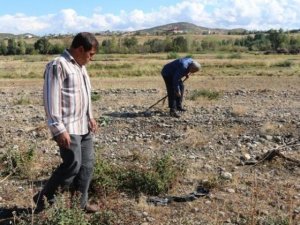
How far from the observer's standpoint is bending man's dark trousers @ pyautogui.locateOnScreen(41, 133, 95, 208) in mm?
4957

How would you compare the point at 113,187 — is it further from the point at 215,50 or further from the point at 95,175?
the point at 215,50

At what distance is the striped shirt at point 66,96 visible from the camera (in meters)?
4.70

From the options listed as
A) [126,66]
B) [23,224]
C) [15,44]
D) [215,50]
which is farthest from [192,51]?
[23,224]

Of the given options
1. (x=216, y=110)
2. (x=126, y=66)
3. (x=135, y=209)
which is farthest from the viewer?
(x=126, y=66)

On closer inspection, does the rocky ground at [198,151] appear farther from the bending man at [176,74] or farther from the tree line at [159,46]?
the tree line at [159,46]

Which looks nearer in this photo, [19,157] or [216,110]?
[19,157]

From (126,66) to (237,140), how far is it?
31.6 metres

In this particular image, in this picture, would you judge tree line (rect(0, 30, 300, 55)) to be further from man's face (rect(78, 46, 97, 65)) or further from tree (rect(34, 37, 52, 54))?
man's face (rect(78, 46, 97, 65))

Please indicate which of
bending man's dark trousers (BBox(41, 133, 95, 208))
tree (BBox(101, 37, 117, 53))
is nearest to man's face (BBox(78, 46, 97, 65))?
bending man's dark trousers (BBox(41, 133, 95, 208))

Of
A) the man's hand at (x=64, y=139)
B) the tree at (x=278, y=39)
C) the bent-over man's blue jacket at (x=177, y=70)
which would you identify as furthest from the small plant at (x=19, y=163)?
the tree at (x=278, y=39)

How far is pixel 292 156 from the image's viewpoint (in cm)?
812

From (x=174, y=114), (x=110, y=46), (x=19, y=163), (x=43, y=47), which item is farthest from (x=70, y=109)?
(x=43, y=47)

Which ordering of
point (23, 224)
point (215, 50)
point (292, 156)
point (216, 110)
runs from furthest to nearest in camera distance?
point (215, 50), point (216, 110), point (292, 156), point (23, 224)

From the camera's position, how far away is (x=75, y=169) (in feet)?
16.4
